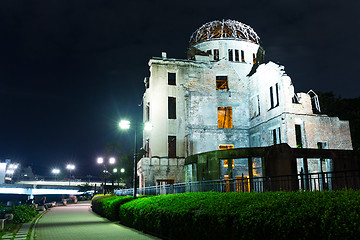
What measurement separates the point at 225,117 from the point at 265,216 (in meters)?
30.4

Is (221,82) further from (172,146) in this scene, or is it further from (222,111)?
(172,146)

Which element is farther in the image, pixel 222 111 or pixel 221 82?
pixel 221 82

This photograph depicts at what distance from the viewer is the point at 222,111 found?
3741cm

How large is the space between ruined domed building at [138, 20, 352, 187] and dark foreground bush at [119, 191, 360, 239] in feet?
54.8

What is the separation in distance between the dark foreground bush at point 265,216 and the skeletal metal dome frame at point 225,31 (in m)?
30.4

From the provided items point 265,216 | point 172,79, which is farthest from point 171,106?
point 265,216

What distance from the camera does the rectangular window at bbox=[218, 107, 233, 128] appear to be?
36.8 m

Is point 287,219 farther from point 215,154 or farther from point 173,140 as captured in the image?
point 173,140

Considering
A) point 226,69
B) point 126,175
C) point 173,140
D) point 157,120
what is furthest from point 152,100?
point 126,175

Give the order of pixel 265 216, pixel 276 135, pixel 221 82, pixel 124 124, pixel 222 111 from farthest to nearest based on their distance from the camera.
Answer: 1. pixel 221 82
2. pixel 222 111
3. pixel 276 135
4. pixel 124 124
5. pixel 265 216

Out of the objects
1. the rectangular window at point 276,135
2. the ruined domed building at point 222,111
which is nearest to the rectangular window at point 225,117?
the ruined domed building at point 222,111

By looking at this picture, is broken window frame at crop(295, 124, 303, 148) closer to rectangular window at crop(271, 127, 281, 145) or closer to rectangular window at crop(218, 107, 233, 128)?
rectangular window at crop(271, 127, 281, 145)

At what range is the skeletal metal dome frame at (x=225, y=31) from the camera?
38.8 m

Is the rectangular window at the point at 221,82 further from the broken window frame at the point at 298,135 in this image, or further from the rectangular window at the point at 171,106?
the broken window frame at the point at 298,135
